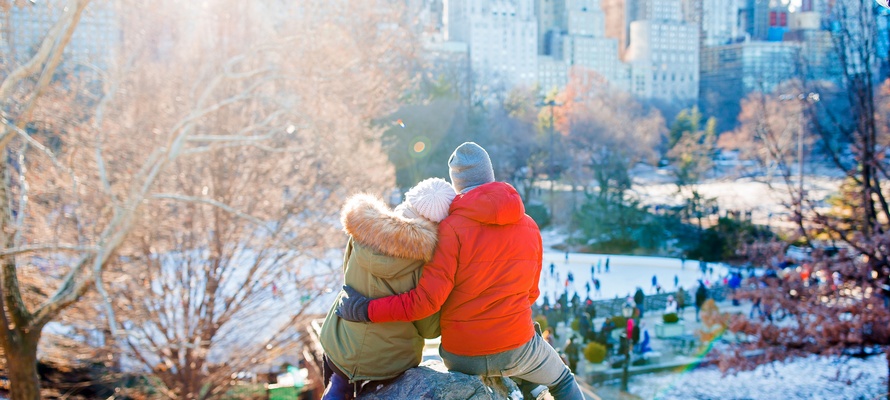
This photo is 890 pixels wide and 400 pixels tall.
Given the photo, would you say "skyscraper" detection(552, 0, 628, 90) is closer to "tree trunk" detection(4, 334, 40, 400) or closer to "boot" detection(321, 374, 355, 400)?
"tree trunk" detection(4, 334, 40, 400)

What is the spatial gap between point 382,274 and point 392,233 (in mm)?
160

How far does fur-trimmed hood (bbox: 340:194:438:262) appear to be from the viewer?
2.19 meters

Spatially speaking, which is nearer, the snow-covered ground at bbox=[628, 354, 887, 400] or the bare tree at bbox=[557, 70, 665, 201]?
the snow-covered ground at bbox=[628, 354, 887, 400]

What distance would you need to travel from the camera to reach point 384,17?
11398 mm

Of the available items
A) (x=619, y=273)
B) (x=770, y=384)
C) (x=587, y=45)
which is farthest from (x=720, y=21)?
(x=770, y=384)

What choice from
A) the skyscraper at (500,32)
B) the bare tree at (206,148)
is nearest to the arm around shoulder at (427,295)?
the bare tree at (206,148)

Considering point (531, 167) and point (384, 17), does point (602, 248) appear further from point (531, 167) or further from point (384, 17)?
point (384, 17)

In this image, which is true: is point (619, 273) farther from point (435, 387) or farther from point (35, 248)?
point (435, 387)

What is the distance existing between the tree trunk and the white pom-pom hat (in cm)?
432

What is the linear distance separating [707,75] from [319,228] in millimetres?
76373

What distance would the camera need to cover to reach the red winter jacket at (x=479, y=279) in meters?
2.20

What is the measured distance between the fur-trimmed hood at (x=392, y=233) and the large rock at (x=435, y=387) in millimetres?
439

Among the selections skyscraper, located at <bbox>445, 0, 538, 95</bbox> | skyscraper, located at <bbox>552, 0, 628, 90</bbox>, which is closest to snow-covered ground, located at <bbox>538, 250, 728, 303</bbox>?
skyscraper, located at <bbox>445, 0, 538, 95</bbox>

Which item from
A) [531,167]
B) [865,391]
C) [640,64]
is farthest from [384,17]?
[640,64]
